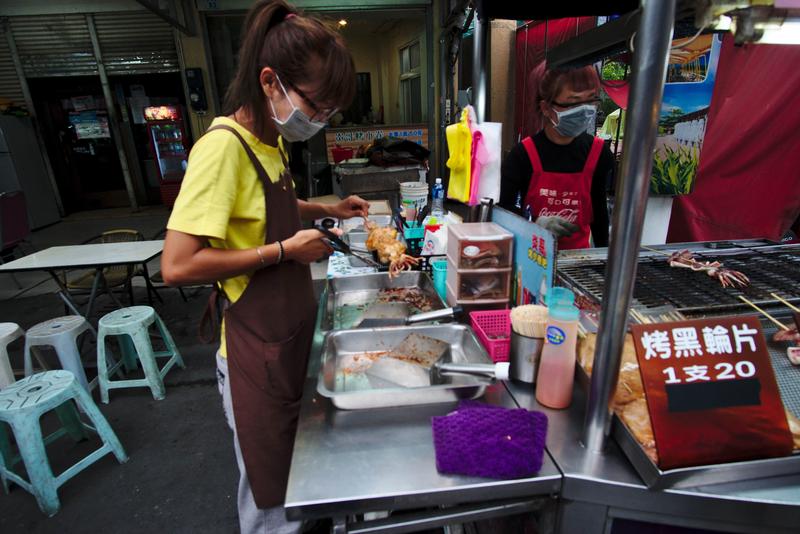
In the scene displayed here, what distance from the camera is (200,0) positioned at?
782 cm

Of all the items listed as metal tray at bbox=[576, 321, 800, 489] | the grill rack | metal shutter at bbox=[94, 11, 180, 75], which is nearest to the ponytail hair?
the grill rack

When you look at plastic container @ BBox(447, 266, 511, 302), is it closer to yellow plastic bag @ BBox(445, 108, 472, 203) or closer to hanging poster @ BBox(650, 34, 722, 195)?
yellow plastic bag @ BBox(445, 108, 472, 203)

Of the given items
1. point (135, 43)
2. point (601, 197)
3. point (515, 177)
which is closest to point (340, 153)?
point (135, 43)

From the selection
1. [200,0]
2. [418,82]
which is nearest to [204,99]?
[200,0]

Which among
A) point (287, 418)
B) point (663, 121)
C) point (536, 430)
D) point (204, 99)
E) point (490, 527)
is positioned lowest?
point (490, 527)

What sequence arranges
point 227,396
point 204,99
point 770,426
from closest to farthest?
1. point 770,426
2. point 227,396
3. point 204,99

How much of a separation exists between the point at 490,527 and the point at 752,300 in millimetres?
1478

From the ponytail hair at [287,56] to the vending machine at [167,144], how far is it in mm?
9331

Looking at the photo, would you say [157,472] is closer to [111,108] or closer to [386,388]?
[386,388]

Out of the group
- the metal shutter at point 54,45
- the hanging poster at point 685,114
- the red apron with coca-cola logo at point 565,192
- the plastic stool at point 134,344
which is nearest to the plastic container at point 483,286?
the red apron with coca-cola logo at point 565,192

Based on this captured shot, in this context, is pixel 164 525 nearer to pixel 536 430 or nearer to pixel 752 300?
pixel 536 430

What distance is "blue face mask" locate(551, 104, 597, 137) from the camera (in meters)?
2.35

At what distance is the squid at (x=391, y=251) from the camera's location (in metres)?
2.35

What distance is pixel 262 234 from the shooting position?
1538 mm
